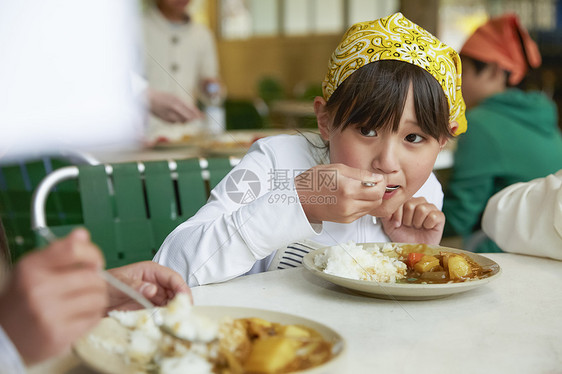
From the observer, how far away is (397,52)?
62 cm

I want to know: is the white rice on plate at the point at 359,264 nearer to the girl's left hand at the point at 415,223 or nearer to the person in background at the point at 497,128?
the girl's left hand at the point at 415,223

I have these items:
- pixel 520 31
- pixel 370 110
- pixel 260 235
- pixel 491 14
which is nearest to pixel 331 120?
pixel 370 110

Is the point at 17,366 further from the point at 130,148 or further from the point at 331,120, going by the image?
the point at 130,148

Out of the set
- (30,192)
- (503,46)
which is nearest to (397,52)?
(30,192)

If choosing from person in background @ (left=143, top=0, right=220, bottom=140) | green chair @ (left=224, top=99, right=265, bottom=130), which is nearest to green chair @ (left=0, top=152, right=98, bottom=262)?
person in background @ (left=143, top=0, right=220, bottom=140)

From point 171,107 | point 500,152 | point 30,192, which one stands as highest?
point 171,107

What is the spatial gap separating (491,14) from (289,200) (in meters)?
3.87

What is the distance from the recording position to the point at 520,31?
148 centimetres

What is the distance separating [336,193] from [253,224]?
9 cm

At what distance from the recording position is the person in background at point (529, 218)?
72 centimetres

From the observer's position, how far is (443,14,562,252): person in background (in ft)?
4.47

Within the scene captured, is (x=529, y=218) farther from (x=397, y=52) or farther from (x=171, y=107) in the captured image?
(x=171, y=107)

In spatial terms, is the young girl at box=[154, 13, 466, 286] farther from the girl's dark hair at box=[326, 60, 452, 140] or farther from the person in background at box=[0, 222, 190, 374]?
the person in background at box=[0, 222, 190, 374]

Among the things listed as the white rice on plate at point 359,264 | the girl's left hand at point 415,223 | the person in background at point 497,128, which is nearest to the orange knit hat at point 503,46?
the person in background at point 497,128
